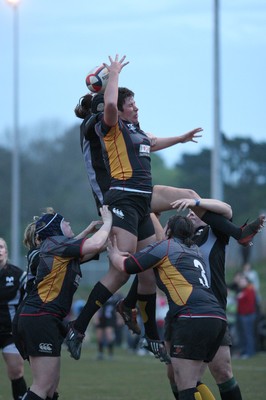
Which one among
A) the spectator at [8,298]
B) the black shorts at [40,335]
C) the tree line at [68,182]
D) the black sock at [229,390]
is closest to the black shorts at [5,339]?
the spectator at [8,298]

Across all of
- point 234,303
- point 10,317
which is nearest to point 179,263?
point 10,317

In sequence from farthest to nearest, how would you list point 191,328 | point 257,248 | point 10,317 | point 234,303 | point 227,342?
point 257,248 < point 234,303 < point 10,317 < point 227,342 < point 191,328

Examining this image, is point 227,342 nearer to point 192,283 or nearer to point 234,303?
point 192,283

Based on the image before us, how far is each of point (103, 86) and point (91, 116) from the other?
0.31 meters

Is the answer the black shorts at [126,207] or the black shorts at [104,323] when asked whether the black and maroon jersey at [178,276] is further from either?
the black shorts at [104,323]

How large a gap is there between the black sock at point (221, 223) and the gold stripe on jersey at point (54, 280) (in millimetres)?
1371

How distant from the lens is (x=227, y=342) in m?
8.69

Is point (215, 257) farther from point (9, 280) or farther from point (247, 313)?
point (247, 313)

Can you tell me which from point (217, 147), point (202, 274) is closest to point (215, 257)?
point (202, 274)

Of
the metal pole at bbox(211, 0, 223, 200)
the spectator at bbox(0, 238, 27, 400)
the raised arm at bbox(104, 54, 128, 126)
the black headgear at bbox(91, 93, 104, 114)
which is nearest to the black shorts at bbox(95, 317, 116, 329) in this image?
the metal pole at bbox(211, 0, 223, 200)

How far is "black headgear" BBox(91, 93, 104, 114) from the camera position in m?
8.28

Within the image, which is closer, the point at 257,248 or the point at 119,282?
the point at 119,282

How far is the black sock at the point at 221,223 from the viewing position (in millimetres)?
8438

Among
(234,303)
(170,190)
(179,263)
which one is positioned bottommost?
(234,303)
